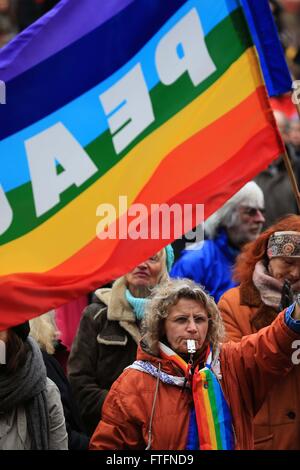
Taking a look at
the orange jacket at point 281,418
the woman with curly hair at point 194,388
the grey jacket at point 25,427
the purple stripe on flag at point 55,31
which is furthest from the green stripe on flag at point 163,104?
the orange jacket at point 281,418

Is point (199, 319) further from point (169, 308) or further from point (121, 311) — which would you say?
point (121, 311)

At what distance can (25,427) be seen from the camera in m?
6.66

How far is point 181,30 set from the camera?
Result: 21.9 feet

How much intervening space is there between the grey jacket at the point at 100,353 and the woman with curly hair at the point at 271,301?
0.68 m

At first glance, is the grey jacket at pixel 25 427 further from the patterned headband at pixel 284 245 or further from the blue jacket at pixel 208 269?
the blue jacket at pixel 208 269

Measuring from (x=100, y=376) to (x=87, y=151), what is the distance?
170cm

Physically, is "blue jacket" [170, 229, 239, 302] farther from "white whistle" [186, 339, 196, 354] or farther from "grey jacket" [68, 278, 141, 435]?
"white whistle" [186, 339, 196, 354]

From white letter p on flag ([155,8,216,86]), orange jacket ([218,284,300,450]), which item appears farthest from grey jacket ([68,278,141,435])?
white letter p on flag ([155,8,216,86])

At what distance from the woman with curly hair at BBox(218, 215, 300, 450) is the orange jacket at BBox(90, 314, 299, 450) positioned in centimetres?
42

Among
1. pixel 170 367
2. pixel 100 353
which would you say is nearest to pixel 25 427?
pixel 170 367

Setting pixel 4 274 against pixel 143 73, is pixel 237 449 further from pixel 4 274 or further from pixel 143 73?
pixel 143 73

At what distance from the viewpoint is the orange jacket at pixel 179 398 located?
6.26m

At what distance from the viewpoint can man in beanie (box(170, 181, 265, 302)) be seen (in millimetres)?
8516

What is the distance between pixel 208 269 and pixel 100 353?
114 cm
